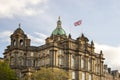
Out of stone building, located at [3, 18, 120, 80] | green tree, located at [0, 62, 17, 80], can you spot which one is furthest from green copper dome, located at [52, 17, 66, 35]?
green tree, located at [0, 62, 17, 80]

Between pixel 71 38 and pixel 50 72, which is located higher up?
pixel 71 38

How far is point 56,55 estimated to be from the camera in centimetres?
11975

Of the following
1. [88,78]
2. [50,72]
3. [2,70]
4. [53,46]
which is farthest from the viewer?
[88,78]

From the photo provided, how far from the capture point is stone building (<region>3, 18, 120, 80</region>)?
120250mm

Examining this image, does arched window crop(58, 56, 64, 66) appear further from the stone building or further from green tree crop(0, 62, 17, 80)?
green tree crop(0, 62, 17, 80)

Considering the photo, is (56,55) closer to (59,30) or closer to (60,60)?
(60,60)

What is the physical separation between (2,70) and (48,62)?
1163 inches

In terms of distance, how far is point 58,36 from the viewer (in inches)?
5212

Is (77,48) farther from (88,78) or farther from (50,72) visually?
(50,72)

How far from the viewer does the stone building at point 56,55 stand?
395ft

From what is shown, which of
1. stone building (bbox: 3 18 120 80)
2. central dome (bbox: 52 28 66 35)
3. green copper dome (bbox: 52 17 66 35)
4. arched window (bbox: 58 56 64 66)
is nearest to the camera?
stone building (bbox: 3 18 120 80)

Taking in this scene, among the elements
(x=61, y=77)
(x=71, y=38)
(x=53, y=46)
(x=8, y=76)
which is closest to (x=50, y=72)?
(x=61, y=77)

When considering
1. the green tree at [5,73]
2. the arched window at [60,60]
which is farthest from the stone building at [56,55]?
the green tree at [5,73]

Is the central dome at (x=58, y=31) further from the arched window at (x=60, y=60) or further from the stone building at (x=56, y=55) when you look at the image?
the arched window at (x=60, y=60)
